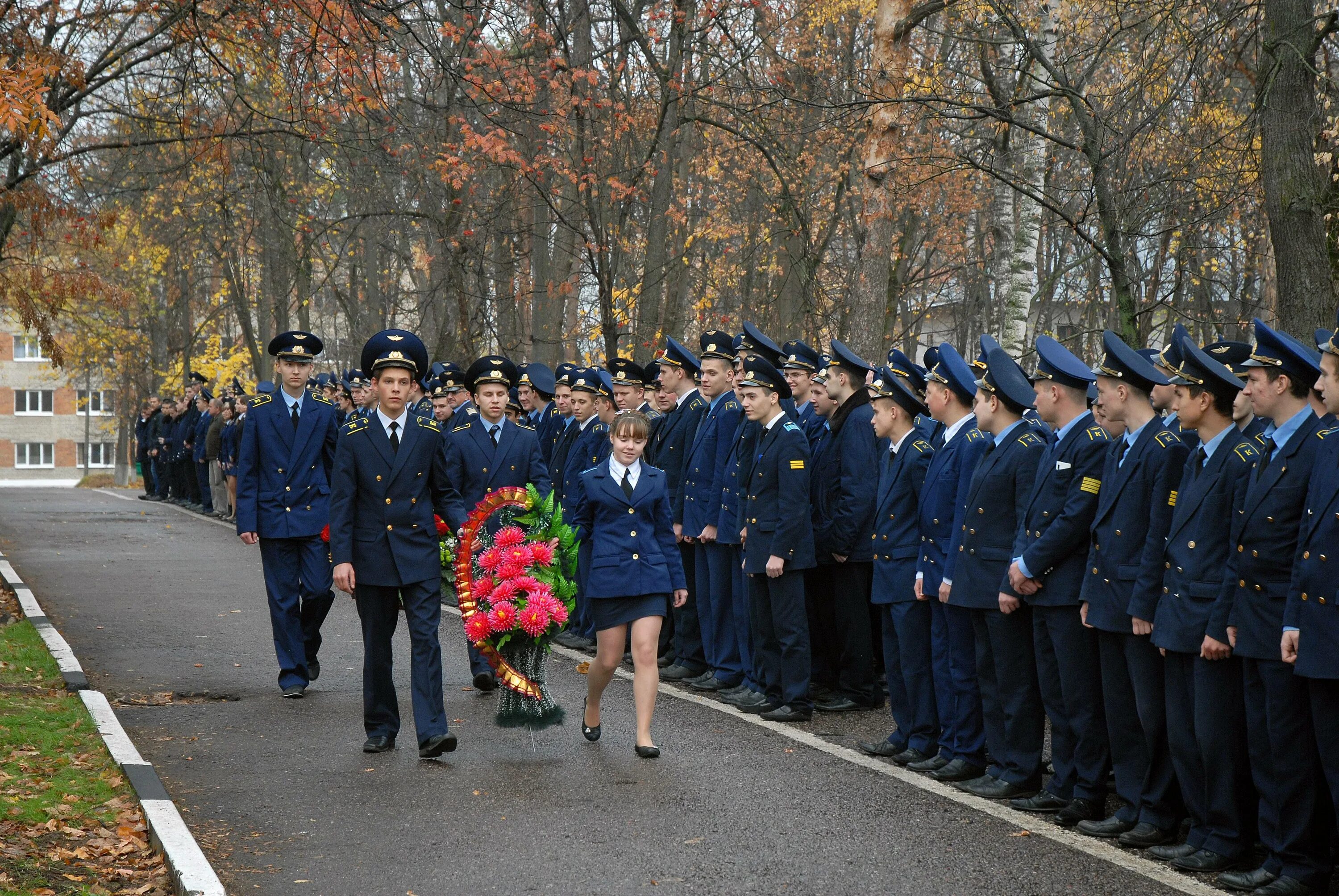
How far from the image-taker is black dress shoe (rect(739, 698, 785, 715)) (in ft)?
31.1

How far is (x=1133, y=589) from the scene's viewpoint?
6562 millimetres

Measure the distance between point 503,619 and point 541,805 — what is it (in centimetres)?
160

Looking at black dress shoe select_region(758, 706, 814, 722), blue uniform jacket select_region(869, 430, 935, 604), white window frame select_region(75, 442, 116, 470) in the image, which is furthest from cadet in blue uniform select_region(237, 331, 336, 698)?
white window frame select_region(75, 442, 116, 470)

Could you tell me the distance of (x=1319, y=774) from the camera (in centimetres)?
595

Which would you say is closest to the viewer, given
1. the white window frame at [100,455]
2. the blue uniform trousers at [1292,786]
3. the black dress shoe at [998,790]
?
the blue uniform trousers at [1292,786]

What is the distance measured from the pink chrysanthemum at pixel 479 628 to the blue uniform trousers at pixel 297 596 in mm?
2110

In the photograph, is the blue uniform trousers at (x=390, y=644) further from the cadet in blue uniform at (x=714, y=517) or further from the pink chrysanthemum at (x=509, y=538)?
the cadet in blue uniform at (x=714, y=517)

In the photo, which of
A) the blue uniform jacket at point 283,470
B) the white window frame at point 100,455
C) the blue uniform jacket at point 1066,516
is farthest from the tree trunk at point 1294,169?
the white window frame at point 100,455

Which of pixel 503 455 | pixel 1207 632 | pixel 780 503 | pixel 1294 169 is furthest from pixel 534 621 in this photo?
pixel 1294 169

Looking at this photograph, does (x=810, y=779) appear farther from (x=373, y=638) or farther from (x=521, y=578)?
(x=373, y=638)

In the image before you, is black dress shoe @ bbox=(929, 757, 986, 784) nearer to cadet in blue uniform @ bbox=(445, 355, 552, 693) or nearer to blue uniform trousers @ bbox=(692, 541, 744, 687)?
blue uniform trousers @ bbox=(692, 541, 744, 687)

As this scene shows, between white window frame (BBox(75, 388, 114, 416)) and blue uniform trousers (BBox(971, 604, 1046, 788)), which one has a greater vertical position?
white window frame (BBox(75, 388, 114, 416))

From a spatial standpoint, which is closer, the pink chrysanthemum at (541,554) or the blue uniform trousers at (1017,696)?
the blue uniform trousers at (1017,696)

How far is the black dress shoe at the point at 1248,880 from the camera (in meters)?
5.79
